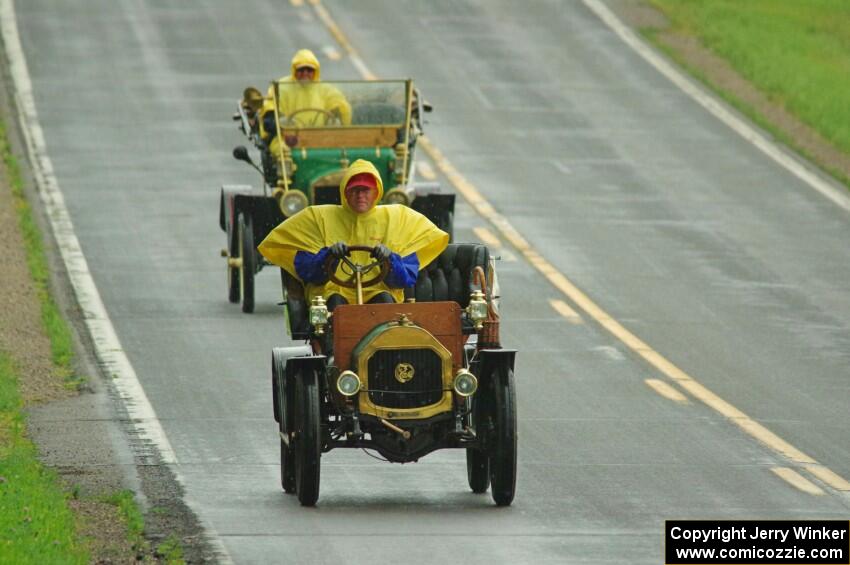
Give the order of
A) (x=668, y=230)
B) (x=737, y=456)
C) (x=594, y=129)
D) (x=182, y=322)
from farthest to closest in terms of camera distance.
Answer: (x=594, y=129) < (x=668, y=230) < (x=182, y=322) < (x=737, y=456)

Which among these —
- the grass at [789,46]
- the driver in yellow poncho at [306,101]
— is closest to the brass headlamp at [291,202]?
the driver in yellow poncho at [306,101]

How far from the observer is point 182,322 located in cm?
1852

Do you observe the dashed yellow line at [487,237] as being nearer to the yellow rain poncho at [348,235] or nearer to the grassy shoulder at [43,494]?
the grassy shoulder at [43,494]

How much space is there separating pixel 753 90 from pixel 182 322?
17407mm

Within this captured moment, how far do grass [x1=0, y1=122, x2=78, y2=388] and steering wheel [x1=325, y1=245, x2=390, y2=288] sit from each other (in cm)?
389

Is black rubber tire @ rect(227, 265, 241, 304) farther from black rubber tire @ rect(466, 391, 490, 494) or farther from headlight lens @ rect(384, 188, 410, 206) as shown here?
black rubber tire @ rect(466, 391, 490, 494)

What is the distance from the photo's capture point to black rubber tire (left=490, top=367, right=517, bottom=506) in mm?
11148

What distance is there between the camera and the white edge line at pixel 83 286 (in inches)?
527

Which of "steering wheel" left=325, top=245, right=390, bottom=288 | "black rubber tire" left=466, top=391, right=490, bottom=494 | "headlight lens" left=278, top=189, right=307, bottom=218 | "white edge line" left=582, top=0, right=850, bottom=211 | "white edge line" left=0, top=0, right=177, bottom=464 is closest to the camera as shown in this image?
"black rubber tire" left=466, top=391, right=490, bottom=494

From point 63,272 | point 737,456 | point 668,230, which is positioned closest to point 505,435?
point 737,456

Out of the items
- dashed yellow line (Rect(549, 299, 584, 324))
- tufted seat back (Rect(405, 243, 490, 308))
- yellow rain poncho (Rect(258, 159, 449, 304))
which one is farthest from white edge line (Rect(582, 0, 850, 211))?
yellow rain poncho (Rect(258, 159, 449, 304))

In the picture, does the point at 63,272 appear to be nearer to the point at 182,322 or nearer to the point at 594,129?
the point at 182,322

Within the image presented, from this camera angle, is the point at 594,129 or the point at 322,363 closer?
the point at 322,363

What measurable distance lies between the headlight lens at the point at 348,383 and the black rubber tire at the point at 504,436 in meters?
0.74
